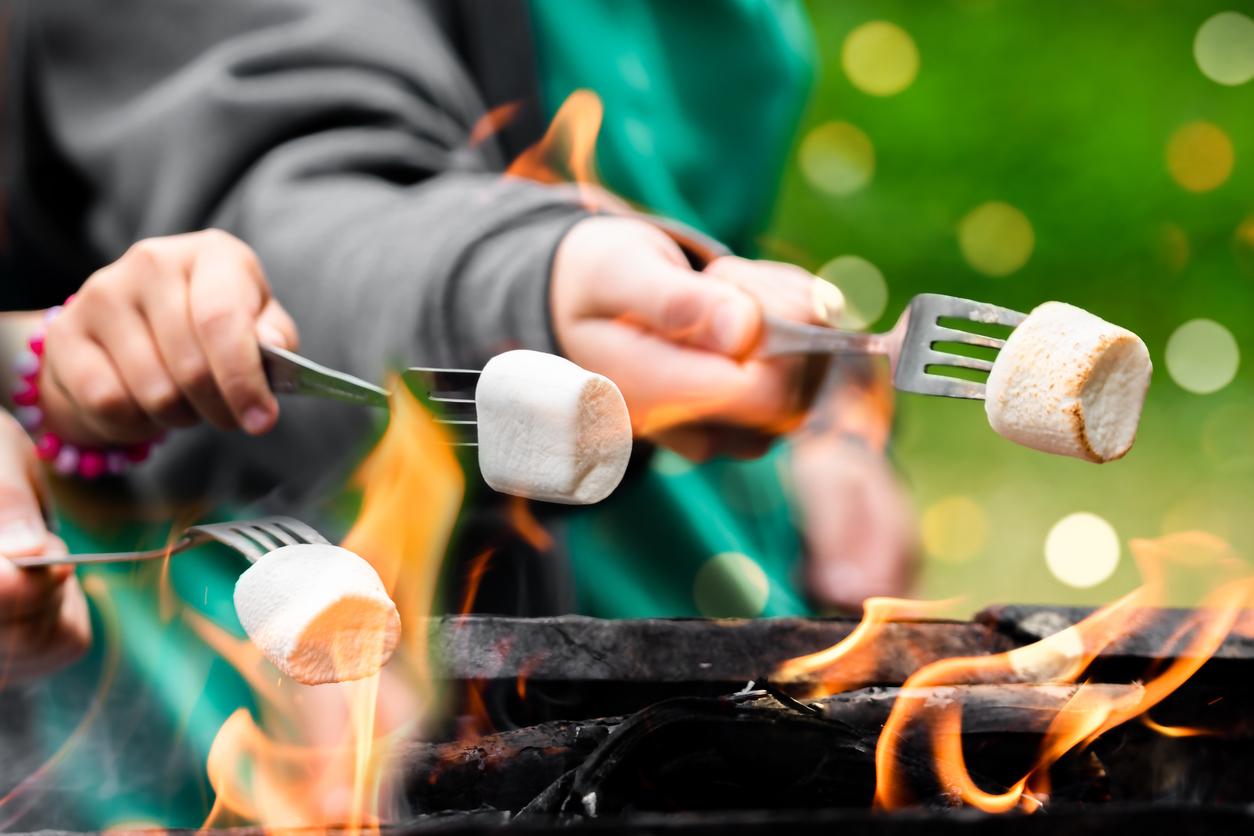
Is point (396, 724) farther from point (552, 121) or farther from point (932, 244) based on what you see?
point (932, 244)

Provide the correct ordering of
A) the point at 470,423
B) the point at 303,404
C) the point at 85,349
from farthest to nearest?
the point at 303,404 → the point at 85,349 → the point at 470,423

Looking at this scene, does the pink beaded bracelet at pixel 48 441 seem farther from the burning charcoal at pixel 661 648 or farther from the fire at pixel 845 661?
the fire at pixel 845 661

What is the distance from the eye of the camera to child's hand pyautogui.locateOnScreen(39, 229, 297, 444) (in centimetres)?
133

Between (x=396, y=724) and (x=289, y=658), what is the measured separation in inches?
13.6

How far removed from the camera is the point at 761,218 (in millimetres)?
2490

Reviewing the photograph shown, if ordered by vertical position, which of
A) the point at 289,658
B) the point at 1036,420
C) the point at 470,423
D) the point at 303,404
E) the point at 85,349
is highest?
the point at 1036,420

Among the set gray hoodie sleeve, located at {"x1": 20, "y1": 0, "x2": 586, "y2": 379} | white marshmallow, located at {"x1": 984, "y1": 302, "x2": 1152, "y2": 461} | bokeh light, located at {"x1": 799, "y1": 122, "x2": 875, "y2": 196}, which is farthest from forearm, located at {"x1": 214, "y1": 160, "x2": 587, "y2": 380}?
bokeh light, located at {"x1": 799, "y1": 122, "x2": 875, "y2": 196}

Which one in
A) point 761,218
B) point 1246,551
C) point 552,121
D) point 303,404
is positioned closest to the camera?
point 303,404

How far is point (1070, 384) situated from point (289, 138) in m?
1.46

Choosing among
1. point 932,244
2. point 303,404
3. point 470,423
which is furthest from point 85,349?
point 932,244

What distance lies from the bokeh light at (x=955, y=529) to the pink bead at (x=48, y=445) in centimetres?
270

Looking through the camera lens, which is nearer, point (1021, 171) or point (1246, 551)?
point (1246, 551)

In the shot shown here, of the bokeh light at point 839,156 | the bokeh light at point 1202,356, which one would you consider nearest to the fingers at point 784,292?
the bokeh light at point 839,156

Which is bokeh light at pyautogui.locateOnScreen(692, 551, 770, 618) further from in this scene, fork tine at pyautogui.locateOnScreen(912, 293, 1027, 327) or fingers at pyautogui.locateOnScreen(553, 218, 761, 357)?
fork tine at pyautogui.locateOnScreen(912, 293, 1027, 327)
